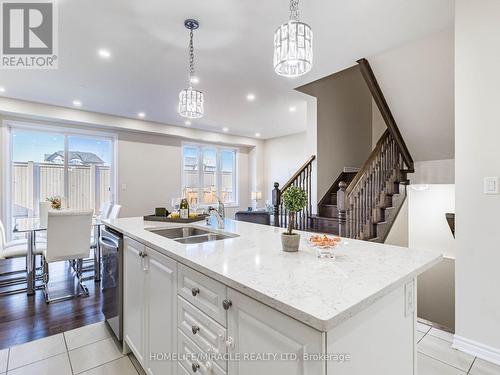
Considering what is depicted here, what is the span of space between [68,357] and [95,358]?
215 millimetres

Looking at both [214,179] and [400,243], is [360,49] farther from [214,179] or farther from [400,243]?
[214,179]

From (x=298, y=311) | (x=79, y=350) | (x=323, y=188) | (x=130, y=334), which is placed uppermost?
(x=323, y=188)

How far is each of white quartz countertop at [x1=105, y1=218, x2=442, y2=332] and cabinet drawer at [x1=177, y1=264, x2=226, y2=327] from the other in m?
0.05

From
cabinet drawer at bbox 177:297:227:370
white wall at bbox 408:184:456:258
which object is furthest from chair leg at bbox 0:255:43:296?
white wall at bbox 408:184:456:258

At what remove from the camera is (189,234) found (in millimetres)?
2305

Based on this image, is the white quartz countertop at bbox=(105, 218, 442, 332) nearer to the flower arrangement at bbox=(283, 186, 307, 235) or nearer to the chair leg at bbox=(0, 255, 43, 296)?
the flower arrangement at bbox=(283, 186, 307, 235)

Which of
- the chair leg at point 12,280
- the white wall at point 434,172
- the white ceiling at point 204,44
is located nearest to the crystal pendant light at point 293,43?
the white ceiling at point 204,44

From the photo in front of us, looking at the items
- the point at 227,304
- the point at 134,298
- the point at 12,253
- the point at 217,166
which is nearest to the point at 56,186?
the point at 12,253

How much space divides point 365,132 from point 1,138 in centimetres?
720

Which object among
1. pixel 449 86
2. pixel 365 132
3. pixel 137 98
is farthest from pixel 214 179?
pixel 449 86

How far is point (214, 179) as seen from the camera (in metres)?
7.88

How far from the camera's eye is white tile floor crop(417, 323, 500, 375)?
69.7 inches

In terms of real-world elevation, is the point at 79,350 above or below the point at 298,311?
below

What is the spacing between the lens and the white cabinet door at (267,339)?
74 cm
